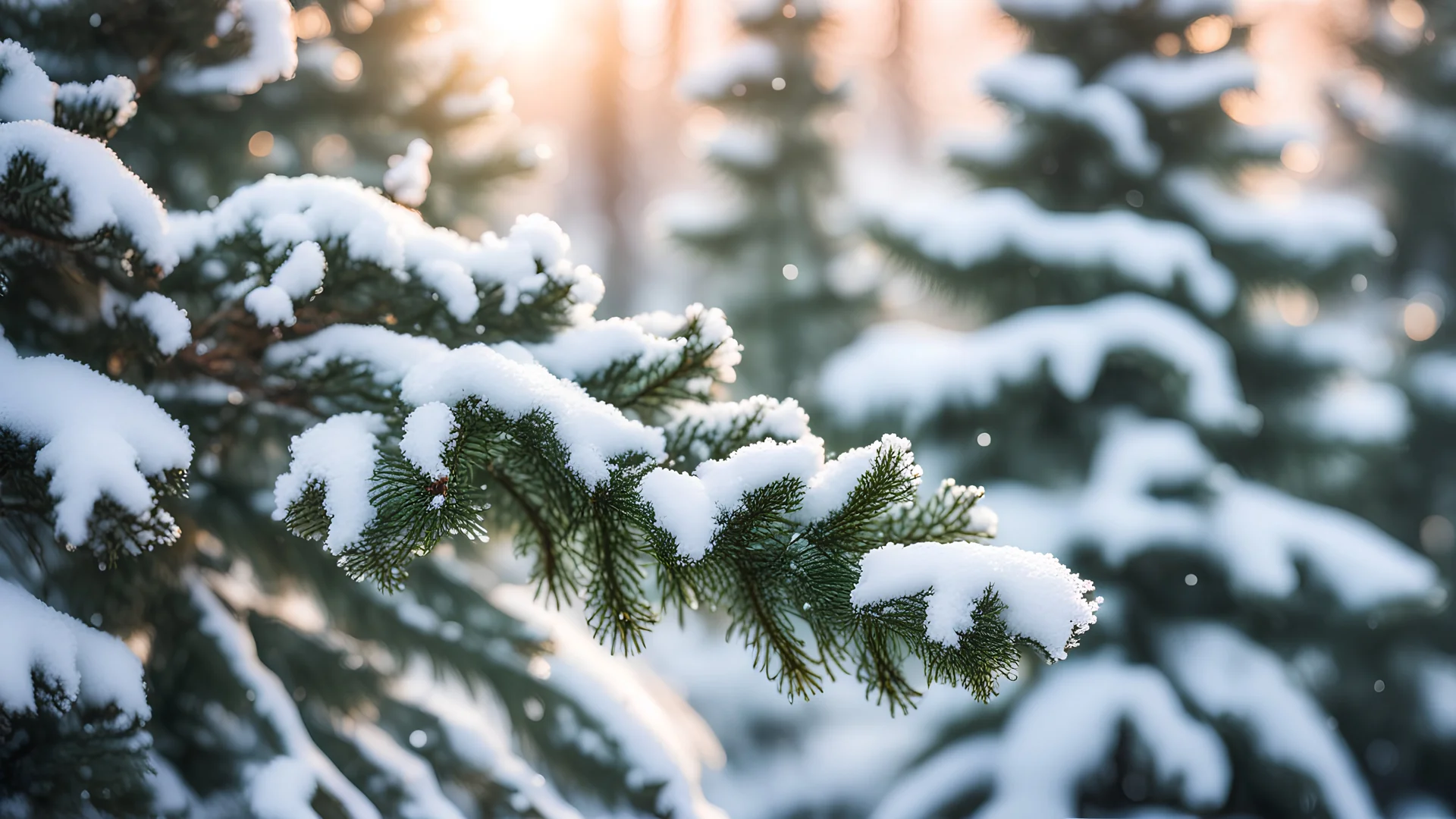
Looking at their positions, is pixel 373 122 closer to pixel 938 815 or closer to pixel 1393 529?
pixel 938 815

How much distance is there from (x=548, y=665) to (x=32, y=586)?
147 centimetres

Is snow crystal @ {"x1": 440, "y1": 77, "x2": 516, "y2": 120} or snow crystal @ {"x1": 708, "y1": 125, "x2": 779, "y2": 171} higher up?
snow crystal @ {"x1": 440, "y1": 77, "x2": 516, "y2": 120}

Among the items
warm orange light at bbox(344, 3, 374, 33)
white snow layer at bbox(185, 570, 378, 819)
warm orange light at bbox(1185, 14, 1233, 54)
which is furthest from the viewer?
warm orange light at bbox(1185, 14, 1233, 54)

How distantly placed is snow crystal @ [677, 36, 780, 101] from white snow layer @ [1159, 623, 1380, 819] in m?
6.81

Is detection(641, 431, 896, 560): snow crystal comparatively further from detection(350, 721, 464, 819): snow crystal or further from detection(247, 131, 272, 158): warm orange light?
detection(247, 131, 272, 158): warm orange light

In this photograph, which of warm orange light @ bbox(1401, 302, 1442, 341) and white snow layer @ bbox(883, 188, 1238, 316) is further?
warm orange light @ bbox(1401, 302, 1442, 341)

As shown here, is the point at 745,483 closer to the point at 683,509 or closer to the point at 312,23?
the point at 683,509

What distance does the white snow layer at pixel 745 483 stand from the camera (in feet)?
4.95

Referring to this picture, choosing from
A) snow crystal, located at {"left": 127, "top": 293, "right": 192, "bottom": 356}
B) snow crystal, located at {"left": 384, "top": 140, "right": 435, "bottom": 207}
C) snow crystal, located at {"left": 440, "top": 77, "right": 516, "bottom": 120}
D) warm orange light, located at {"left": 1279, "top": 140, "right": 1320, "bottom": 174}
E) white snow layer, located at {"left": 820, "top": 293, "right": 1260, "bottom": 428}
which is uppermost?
snow crystal, located at {"left": 384, "top": 140, "right": 435, "bottom": 207}

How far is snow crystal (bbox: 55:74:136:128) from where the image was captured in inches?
74.3

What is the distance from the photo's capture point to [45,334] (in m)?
2.17

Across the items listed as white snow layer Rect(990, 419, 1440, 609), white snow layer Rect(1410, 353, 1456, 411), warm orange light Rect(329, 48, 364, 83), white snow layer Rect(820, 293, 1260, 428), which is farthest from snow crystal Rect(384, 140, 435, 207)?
white snow layer Rect(1410, 353, 1456, 411)

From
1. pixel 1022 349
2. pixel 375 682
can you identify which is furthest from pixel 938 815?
pixel 375 682

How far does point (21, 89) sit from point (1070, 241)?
16.4 ft
